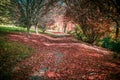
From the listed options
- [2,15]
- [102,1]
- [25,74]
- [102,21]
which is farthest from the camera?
[2,15]

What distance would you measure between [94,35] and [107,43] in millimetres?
2104

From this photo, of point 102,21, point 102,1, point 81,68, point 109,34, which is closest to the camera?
point 81,68

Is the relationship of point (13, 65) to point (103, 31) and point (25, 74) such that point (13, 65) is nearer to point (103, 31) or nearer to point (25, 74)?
point (25, 74)

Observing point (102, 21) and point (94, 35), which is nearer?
point (102, 21)

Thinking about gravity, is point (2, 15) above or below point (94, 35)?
above

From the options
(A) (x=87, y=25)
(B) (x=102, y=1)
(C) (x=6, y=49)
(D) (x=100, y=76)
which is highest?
(B) (x=102, y=1)

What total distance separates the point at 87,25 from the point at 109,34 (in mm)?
3192

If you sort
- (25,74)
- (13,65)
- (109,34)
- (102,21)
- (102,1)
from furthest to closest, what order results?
1. (109,34)
2. (102,21)
3. (102,1)
4. (13,65)
5. (25,74)

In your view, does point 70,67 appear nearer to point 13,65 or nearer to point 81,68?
point 81,68

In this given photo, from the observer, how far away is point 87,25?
992 inches

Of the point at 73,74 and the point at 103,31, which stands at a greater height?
the point at 103,31

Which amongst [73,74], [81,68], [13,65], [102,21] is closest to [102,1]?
[81,68]

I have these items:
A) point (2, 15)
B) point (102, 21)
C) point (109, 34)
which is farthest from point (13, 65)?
point (2, 15)

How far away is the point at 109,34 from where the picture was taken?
25.0 metres
